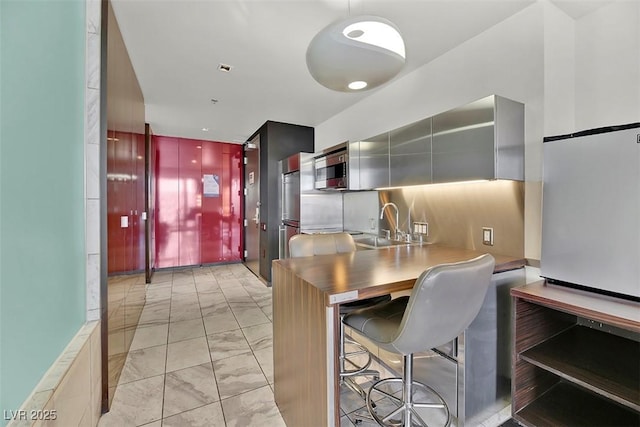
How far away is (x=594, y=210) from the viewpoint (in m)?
1.41

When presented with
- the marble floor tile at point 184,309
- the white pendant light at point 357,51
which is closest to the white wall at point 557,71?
the white pendant light at point 357,51

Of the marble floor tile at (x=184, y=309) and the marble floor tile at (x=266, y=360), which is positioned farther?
the marble floor tile at (x=184, y=309)

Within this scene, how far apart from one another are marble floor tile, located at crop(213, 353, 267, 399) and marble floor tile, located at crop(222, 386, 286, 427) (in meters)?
0.07

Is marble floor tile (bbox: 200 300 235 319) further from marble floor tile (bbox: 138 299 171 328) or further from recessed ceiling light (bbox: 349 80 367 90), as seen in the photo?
recessed ceiling light (bbox: 349 80 367 90)

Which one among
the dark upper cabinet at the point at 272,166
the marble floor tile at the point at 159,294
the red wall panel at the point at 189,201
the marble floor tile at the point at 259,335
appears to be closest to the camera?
the marble floor tile at the point at 259,335

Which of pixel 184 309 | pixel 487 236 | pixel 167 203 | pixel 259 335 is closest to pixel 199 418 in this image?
pixel 259 335

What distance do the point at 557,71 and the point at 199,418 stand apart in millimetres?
3170

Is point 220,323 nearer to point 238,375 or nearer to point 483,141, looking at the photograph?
point 238,375

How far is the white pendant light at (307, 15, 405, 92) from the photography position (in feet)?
3.57

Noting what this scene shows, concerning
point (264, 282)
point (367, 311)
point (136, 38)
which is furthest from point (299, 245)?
point (264, 282)

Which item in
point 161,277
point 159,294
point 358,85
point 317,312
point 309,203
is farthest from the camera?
point 161,277

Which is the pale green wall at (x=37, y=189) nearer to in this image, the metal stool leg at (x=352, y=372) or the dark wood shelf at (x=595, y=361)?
the metal stool leg at (x=352, y=372)

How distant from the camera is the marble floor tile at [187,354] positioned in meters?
2.30

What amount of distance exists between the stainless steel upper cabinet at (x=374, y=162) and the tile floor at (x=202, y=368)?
5.43 ft
